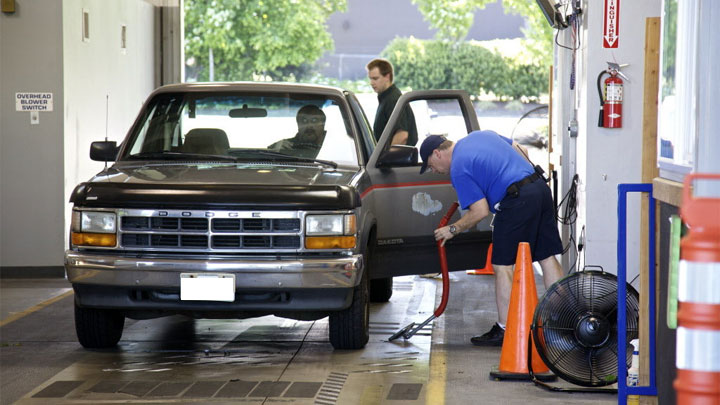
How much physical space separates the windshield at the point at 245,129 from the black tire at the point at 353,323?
3.78 ft

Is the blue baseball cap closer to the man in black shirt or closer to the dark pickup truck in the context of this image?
the dark pickup truck

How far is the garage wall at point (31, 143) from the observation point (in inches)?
430

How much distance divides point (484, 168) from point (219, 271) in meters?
1.98

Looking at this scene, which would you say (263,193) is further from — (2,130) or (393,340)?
(2,130)

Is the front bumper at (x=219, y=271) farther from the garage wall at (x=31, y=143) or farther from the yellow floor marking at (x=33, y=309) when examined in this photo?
the garage wall at (x=31, y=143)

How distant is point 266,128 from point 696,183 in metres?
4.96

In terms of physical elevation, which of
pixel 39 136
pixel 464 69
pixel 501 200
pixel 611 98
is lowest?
pixel 501 200

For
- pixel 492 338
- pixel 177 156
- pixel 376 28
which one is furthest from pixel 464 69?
pixel 492 338

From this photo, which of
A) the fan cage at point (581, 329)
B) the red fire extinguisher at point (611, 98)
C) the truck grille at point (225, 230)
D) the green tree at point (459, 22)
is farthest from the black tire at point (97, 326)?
the green tree at point (459, 22)

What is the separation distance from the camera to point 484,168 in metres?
7.24

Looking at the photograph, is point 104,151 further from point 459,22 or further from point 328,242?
point 459,22

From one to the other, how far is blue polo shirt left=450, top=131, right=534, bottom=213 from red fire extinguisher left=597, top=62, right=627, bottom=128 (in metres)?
1.13

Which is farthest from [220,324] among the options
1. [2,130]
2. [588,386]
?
[2,130]

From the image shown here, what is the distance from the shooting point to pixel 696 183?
123 inches
